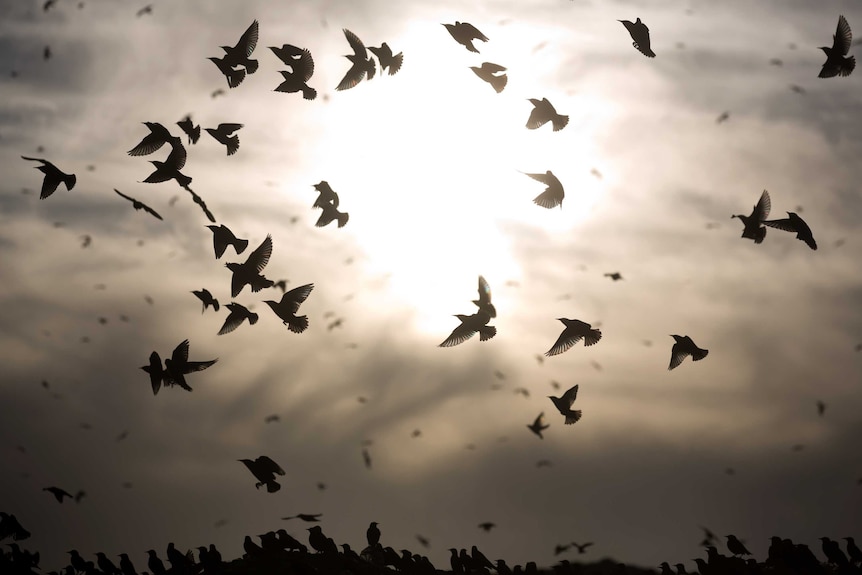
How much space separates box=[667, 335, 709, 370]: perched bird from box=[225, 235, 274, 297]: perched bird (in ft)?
37.1

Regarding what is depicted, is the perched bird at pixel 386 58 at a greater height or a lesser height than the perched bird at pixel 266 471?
greater

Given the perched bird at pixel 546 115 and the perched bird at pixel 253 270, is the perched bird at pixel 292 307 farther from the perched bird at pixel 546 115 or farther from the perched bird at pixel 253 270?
the perched bird at pixel 546 115

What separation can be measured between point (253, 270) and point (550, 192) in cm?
836

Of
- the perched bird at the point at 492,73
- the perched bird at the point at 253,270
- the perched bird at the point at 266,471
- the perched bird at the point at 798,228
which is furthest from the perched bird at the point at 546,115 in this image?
the perched bird at the point at 266,471

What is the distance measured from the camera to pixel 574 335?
25156mm

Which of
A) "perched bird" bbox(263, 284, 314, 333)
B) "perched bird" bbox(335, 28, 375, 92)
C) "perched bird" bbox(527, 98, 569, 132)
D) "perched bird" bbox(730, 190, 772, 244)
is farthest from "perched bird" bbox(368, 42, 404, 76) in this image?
"perched bird" bbox(730, 190, 772, 244)

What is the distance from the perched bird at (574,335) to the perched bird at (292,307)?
684cm

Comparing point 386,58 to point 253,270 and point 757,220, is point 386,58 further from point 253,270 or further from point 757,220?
point 757,220

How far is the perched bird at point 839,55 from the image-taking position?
979 inches

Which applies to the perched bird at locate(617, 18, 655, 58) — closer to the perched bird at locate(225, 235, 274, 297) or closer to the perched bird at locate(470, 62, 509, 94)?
the perched bird at locate(470, 62, 509, 94)

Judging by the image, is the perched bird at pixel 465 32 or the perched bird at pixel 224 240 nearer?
the perched bird at pixel 224 240

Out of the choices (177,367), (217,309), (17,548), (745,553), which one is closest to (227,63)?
(217,309)

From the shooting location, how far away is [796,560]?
74.7 feet

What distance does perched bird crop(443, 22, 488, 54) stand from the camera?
25.0 meters
